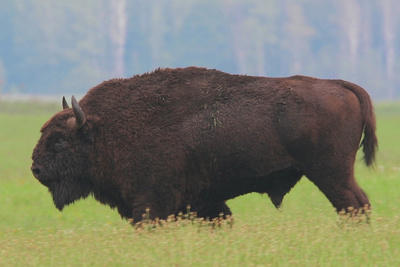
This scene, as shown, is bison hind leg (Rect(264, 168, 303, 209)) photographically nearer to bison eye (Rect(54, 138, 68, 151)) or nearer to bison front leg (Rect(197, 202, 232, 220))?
bison front leg (Rect(197, 202, 232, 220))

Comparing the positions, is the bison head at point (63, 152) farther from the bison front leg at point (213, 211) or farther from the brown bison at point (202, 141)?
the bison front leg at point (213, 211)

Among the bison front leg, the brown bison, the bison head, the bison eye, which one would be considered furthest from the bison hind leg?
the bison eye

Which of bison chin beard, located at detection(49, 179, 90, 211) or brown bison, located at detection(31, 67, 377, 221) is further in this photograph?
bison chin beard, located at detection(49, 179, 90, 211)

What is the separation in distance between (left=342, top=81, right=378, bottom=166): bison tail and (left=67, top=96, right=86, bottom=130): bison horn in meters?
2.90

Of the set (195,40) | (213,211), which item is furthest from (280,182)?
(195,40)

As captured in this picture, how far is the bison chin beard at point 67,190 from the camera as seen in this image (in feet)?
28.6

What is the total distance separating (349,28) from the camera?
464 ft

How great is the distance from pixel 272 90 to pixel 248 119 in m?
0.43

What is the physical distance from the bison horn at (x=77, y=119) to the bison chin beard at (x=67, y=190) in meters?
0.63

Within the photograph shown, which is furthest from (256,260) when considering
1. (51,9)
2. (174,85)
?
(51,9)

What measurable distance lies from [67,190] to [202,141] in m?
1.68

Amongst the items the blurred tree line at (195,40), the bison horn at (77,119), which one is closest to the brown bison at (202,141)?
the bison horn at (77,119)

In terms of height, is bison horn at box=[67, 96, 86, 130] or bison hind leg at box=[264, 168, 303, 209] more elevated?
bison horn at box=[67, 96, 86, 130]

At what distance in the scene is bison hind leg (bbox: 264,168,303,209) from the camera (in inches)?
328
